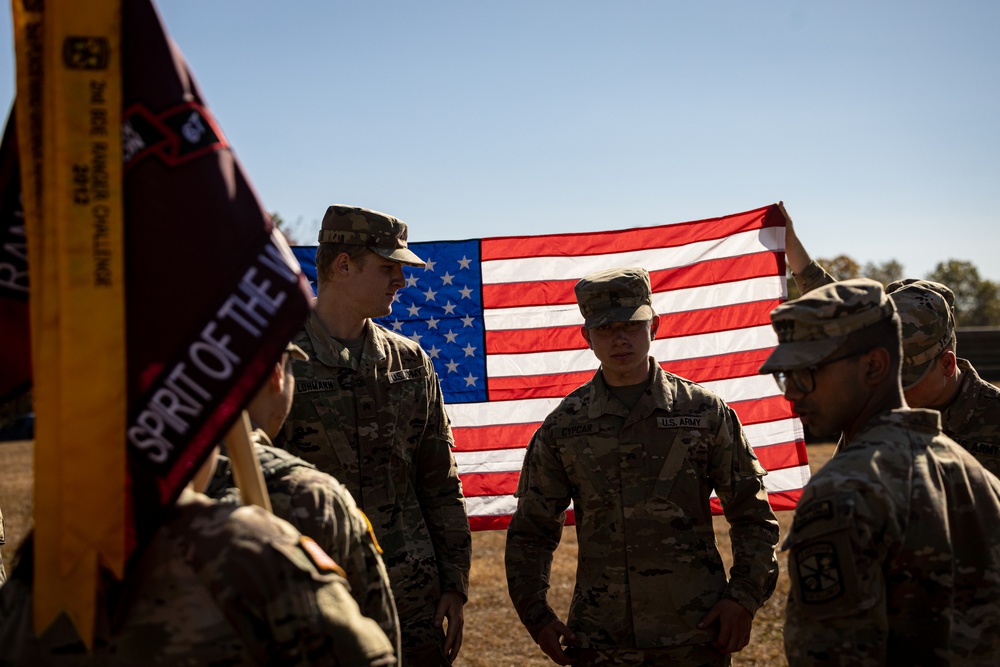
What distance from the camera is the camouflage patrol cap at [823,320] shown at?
2516 millimetres

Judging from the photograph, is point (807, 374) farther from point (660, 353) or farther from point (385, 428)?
point (660, 353)

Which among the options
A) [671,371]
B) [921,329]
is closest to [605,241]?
[671,371]

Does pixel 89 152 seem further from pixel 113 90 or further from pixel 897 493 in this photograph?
pixel 897 493

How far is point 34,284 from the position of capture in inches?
70.9

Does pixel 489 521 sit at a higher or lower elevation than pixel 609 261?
lower

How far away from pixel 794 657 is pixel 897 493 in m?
0.48

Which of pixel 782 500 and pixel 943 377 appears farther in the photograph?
pixel 782 500

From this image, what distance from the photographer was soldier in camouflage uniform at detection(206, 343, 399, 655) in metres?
2.32

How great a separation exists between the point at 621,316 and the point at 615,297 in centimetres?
13

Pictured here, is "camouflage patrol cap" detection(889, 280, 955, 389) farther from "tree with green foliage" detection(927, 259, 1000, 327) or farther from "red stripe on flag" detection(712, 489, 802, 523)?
"tree with green foliage" detection(927, 259, 1000, 327)

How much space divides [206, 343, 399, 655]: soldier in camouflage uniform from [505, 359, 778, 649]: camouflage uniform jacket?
179cm

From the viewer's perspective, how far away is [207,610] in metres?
1.82

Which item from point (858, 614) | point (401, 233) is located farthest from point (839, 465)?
point (401, 233)

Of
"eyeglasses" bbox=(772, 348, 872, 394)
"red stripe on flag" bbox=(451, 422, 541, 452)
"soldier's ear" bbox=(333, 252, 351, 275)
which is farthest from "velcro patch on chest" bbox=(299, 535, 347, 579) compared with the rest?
"red stripe on flag" bbox=(451, 422, 541, 452)
